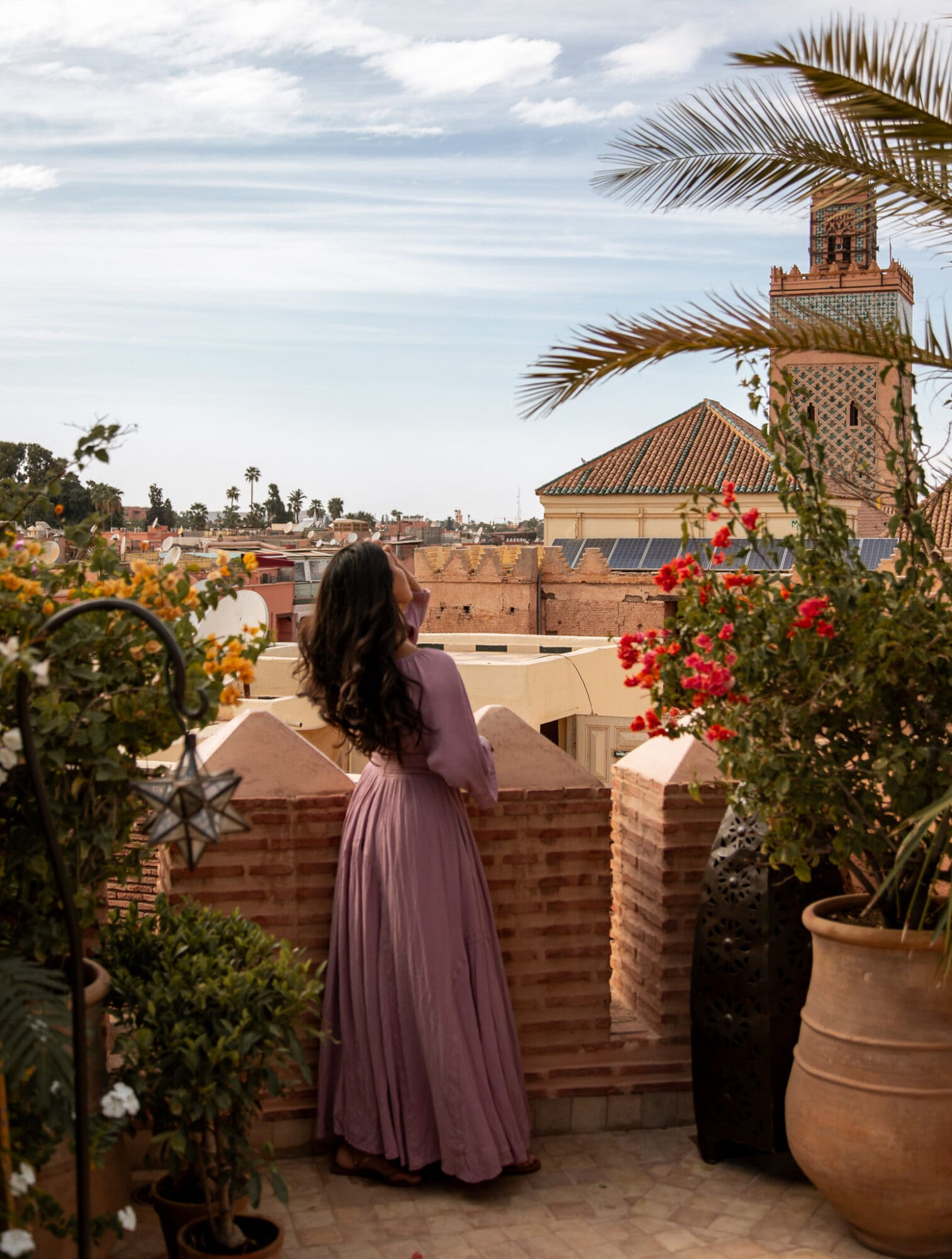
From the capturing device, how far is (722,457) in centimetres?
4444

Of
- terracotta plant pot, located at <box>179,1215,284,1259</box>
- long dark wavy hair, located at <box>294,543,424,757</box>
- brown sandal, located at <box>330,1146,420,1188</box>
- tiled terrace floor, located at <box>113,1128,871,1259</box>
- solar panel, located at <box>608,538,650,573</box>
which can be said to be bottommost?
tiled terrace floor, located at <box>113,1128,871,1259</box>

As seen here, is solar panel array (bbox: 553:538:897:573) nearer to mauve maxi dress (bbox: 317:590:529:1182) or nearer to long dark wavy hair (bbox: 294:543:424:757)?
mauve maxi dress (bbox: 317:590:529:1182)

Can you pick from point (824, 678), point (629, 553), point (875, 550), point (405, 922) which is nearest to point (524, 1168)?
point (405, 922)

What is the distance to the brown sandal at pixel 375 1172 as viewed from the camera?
3674mm

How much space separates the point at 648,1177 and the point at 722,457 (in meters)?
42.0

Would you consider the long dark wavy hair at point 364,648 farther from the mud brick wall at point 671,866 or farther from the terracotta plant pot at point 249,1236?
the terracotta plant pot at point 249,1236

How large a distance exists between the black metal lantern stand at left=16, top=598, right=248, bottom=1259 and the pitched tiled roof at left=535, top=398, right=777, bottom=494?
134 feet

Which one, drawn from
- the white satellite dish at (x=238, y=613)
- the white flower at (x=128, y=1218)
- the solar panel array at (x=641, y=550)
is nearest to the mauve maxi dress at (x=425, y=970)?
the white flower at (x=128, y=1218)

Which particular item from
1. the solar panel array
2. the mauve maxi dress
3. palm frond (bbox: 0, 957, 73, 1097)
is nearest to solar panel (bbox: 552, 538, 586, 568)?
the solar panel array

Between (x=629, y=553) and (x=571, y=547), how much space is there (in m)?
2.63

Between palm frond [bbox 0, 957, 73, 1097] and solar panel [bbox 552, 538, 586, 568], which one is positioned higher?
solar panel [bbox 552, 538, 586, 568]

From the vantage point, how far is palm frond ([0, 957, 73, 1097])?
2406 millimetres

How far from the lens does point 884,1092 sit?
3.23 m

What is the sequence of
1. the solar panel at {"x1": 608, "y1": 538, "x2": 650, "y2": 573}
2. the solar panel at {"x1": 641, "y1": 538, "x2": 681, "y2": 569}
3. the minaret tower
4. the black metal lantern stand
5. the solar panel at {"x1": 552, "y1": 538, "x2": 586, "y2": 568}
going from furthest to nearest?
the minaret tower → the solar panel at {"x1": 552, "y1": 538, "x2": 586, "y2": 568} → the solar panel at {"x1": 608, "y1": 538, "x2": 650, "y2": 573} → the solar panel at {"x1": 641, "y1": 538, "x2": 681, "y2": 569} → the black metal lantern stand
